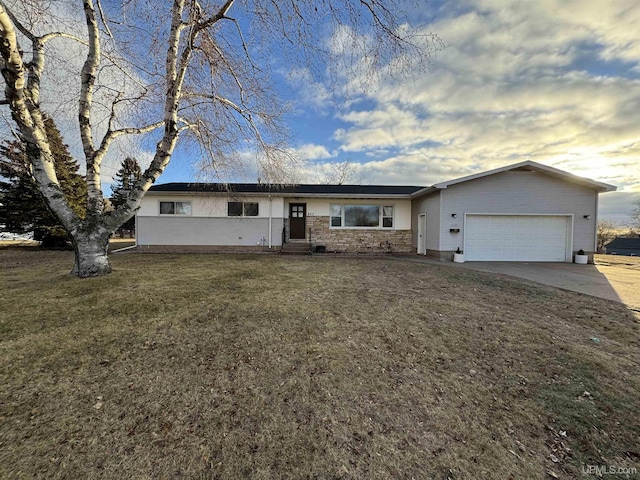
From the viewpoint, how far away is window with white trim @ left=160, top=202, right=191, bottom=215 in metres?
13.4

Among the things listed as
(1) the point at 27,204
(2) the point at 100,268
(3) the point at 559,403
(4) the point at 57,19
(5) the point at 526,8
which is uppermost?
(5) the point at 526,8

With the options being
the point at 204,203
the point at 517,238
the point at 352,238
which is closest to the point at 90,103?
the point at 204,203

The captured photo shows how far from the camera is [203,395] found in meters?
2.46

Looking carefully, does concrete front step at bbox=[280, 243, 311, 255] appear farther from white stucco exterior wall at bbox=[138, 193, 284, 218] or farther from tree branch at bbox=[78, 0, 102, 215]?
tree branch at bbox=[78, 0, 102, 215]

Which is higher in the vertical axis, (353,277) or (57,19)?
(57,19)

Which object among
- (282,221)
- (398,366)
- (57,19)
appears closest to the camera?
(398,366)

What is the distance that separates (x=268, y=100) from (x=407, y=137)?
22.6 ft

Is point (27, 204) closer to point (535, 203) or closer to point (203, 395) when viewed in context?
point (203, 395)

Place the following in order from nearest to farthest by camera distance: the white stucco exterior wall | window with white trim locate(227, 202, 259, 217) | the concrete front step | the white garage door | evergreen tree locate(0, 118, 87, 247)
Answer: the white garage door → the concrete front step → the white stucco exterior wall → window with white trim locate(227, 202, 259, 217) → evergreen tree locate(0, 118, 87, 247)

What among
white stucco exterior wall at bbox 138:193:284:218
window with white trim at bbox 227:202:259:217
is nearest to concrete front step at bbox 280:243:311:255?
white stucco exterior wall at bbox 138:193:284:218

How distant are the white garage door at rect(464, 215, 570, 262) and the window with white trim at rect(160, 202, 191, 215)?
13.3 meters

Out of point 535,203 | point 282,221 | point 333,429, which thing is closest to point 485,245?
point 535,203

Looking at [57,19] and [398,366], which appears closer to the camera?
[398,366]

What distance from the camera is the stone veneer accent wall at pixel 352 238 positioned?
13914mm
